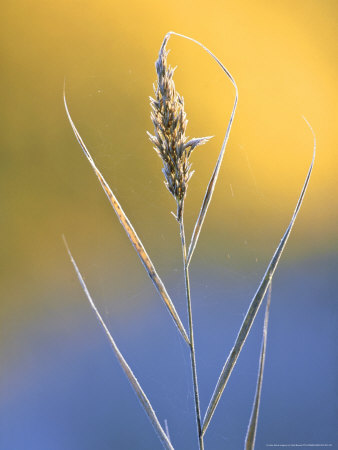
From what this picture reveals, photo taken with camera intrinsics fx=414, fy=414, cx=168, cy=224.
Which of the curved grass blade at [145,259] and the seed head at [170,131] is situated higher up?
the seed head at [170,131]

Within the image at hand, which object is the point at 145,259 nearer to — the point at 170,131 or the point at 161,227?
the point at 170,131

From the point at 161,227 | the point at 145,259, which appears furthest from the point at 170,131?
the point at 161,227

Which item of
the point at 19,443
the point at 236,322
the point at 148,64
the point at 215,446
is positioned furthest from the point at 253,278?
the point at 19,443

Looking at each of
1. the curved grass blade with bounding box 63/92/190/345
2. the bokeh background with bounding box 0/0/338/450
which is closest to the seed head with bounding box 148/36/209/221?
the curved grass blade with bounding box 63/92/190/345

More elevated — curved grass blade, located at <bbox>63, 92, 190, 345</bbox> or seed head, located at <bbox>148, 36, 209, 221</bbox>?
seed head, located at <bbox>148, 36, 209, 221</bbox>

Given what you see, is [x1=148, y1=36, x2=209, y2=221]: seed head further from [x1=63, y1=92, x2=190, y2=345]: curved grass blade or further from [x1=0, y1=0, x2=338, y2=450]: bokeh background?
[x1=0, y1=0, x2=338, y2=450]: bokeh background

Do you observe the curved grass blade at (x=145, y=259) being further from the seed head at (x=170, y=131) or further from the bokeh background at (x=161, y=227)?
the bokeh background at (x=161, y=227)

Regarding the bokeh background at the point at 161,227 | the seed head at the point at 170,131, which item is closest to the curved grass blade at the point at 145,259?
the seed head at the point at 170,131
